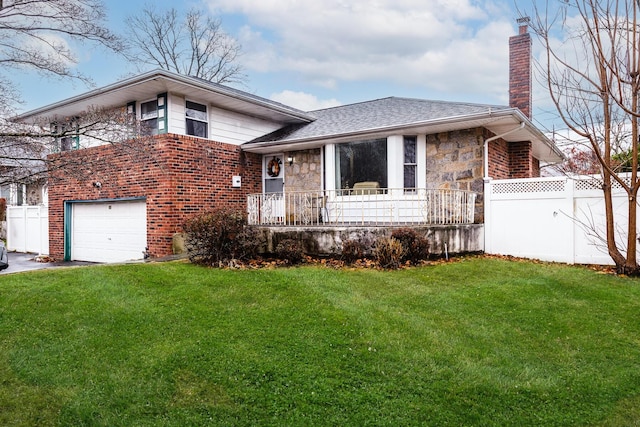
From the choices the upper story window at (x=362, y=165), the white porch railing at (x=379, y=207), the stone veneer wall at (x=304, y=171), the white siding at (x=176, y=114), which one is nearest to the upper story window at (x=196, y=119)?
the white siding at (x=176, y=114)

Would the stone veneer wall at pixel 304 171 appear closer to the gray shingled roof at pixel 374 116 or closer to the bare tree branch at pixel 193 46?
the gray shingled roof at pixel 374 116

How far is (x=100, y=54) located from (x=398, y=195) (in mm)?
6689

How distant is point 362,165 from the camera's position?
10.6 meters

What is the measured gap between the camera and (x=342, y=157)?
10.9 meters

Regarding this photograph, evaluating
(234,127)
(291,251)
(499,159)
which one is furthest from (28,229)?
(499,159)

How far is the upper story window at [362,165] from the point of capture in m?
10.3

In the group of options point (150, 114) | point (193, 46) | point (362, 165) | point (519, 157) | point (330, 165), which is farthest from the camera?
point (193, 46)

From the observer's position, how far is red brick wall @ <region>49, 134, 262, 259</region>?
31.7 feet

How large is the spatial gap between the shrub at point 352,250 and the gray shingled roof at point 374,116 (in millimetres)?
3220

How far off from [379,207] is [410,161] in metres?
1.36

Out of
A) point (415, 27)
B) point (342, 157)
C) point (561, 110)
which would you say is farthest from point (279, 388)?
point (415, 27)

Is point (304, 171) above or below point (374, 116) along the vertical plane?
below

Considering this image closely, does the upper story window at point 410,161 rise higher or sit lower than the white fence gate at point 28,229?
higher

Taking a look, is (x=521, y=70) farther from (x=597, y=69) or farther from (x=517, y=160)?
(x=597, y=69)
